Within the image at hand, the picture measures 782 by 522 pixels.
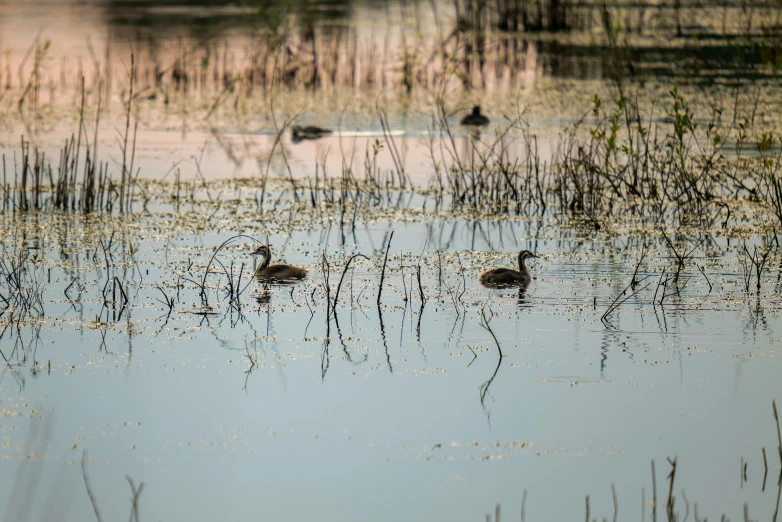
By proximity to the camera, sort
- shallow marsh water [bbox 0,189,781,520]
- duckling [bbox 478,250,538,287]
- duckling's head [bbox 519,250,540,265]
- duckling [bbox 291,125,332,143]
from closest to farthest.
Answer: shallow marsh water [bbox 0,189,781,520], duckling [bbox 478,250,538,287], duckling's head [bbox 519,250,540,265], duckling [bbox 291,125,332,143]

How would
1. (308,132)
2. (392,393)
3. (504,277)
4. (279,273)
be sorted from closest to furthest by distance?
(392,393), (504,277), (279,273), (308,132)

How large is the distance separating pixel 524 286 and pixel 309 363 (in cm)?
199

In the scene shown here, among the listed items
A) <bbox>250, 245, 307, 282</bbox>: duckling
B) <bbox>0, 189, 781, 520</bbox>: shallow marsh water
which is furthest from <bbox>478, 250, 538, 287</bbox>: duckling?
<bbox>250, 245, 307, 282</bbox>: duckling

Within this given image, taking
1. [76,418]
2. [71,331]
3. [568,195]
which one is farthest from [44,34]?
[76,418]

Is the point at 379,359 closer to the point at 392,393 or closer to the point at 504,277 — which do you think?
the point at 392,393

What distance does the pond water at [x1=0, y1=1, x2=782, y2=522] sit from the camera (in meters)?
4.33

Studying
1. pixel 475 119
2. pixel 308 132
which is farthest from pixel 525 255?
pixel 308 132

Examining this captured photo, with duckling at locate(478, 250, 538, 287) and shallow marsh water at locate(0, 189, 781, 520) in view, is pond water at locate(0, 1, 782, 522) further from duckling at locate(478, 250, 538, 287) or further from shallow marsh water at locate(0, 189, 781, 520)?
→ duckling at locate(478, 250, 538, 287)

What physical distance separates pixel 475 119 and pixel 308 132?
6.79 ft

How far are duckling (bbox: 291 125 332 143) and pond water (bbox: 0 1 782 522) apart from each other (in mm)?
2446

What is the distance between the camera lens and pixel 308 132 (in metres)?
14.1

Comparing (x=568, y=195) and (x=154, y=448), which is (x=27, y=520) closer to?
(x=154, y=448)

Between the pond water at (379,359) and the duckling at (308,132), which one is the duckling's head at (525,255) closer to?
the pond water at (379,359)

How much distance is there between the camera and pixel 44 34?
72.8 ft
